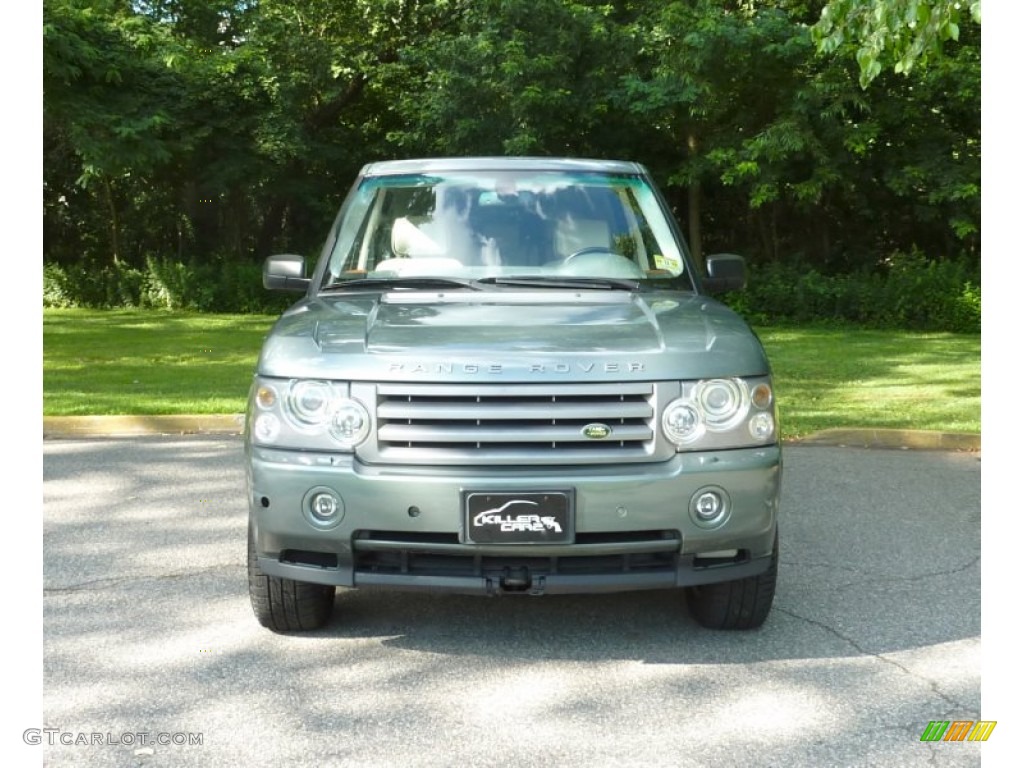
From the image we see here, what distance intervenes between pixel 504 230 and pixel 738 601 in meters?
1.94

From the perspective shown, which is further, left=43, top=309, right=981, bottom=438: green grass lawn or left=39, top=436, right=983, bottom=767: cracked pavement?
left=43, top=309, right=981, bottom=438: green grass lawn

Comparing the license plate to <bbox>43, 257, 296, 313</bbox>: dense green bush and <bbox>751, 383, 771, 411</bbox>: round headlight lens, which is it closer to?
<bbox>751, 383, 771, 411</bbox>: round headlight lens

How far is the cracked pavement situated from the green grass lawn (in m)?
4.15

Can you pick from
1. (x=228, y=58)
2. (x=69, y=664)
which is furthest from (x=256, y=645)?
(x=228, y=58)

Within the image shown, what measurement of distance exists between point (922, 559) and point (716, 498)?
2160 millimetres

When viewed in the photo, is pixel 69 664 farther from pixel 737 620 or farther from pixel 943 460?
pixel 943 460

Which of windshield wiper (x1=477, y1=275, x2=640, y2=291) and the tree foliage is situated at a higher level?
the tree foliage

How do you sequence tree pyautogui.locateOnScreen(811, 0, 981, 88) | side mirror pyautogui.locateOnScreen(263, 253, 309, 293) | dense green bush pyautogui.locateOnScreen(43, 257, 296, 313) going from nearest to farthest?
side mirror pyautogui.locateOnScreen(263, 253, 309, 293)
tree pyautogui.locateOnScreen(811, 0, 981, 88)
dense green bush pyautogui.locateOnScreen(43, 257, 296, 313)

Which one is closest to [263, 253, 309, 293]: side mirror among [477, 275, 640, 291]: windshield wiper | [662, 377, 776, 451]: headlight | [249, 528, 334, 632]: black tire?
[477, 275, 640, 291]: windshield wiper

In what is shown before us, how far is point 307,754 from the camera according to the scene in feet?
11.3

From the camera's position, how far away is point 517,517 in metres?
3.91

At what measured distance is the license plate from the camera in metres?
3.90

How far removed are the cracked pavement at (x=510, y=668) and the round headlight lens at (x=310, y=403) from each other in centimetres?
90

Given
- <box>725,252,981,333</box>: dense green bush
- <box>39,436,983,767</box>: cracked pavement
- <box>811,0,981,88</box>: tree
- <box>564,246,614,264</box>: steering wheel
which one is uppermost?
<box>811,0,981,88</box>: tree
